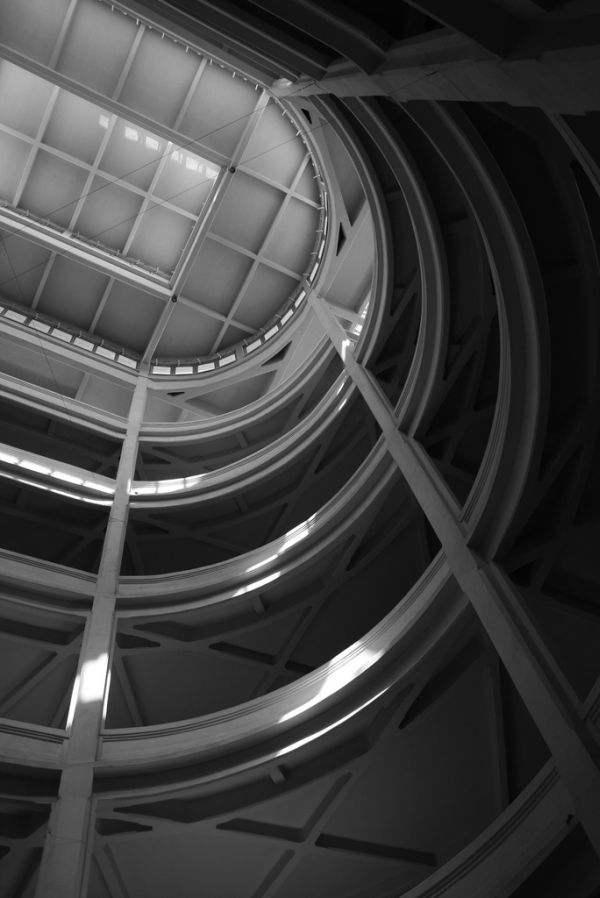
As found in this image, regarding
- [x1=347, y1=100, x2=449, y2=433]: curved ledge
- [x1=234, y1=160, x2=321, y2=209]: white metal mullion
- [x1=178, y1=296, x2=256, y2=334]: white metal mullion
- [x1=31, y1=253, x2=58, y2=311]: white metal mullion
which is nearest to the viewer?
[x1=347, y1=100, x2=449, y2=433]: curved ledge

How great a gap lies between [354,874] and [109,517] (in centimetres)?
1009

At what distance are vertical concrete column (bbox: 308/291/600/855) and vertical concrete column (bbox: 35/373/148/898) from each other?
6.37m

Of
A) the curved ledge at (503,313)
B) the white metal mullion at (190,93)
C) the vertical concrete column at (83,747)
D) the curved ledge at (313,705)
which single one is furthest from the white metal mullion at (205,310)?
the curved ledge at (503,313)

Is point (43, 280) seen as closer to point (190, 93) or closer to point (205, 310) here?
point (205, 310)

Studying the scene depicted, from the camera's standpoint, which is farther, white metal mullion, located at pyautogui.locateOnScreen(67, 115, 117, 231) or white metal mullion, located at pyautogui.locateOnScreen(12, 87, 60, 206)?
white metal mullion, located at pyautogui.locateOnScreen(67, 115, 117, 231)

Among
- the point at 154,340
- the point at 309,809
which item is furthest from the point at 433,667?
the point at 154,340

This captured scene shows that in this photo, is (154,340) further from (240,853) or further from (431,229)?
(240,853)

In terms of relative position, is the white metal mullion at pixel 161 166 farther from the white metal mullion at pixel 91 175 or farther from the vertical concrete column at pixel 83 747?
the vertical concrete column at pixel 83 747

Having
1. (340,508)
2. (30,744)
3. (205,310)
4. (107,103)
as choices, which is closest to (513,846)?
(30,744)

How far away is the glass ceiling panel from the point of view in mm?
22406

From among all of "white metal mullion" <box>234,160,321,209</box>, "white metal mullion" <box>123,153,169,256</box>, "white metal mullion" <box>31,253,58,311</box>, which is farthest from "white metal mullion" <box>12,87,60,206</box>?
"white metal mullion" <box>234,160,321,209</box>

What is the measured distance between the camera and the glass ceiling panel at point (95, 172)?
22.4 metres

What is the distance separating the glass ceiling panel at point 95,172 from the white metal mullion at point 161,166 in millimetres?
37

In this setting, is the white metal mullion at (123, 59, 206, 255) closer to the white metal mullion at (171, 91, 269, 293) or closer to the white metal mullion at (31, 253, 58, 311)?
the white metal mullion at (171, 91, 269, 293)
